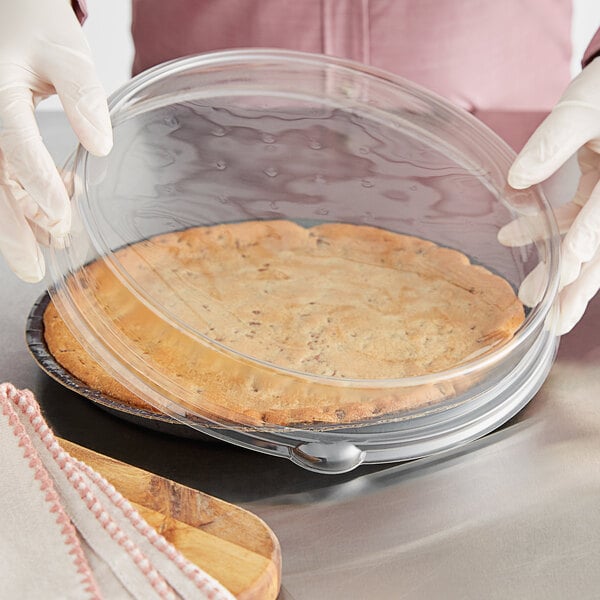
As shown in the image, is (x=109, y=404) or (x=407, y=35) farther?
(x=407, y=35)

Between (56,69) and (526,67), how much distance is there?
3.56 ft

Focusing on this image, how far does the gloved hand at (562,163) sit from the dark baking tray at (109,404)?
1.30 ft

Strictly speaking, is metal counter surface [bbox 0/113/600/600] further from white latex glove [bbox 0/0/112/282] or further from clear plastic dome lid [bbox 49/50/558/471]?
white latex glove [bbox 0/0/112/282]

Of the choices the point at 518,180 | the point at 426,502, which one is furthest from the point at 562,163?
the point at 426,502

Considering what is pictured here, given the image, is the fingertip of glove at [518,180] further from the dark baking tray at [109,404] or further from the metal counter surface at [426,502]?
the dark baking tray at [109,404]

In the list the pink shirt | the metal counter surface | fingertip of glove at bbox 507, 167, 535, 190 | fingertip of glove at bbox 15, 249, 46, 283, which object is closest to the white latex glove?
fingertip of glove at bbox 15, 249, 46, 283

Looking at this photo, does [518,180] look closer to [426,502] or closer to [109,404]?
[426,502]

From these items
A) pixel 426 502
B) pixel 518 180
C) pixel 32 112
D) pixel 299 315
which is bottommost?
pixel 426 502

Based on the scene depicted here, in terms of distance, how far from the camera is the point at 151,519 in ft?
2.27

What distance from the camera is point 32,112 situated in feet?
2.86

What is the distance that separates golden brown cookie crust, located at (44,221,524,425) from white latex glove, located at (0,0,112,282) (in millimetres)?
88

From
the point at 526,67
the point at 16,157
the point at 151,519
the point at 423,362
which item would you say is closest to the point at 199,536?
the point at 151,519

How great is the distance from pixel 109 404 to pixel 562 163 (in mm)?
592

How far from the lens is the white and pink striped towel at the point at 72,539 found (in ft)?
2.01
